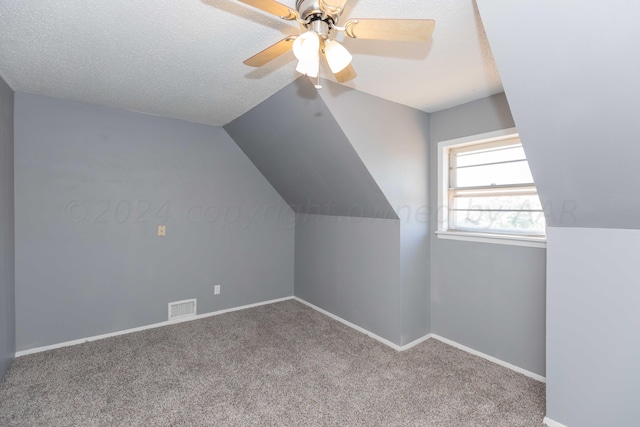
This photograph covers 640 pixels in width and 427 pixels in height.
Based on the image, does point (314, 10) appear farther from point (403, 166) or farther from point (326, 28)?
point (403, 166)

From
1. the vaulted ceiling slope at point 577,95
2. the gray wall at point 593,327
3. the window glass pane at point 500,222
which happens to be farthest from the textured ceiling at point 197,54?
the gray wall at point 593,327

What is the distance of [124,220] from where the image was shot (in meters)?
3.21

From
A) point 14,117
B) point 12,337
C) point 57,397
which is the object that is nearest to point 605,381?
point 57,397

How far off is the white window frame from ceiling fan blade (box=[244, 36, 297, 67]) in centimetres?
195

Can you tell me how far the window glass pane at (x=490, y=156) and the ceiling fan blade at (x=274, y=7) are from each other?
2176 mm

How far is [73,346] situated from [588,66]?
409 centimetres

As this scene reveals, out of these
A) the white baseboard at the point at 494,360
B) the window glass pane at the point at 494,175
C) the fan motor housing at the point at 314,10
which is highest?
the fan motor housing at the point at 314,10

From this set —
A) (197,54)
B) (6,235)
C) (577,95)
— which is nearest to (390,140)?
(577,95)

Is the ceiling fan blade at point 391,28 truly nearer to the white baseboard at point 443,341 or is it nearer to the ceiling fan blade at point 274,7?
the ceiling fan blade at point 274,7

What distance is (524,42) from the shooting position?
129 centimetres

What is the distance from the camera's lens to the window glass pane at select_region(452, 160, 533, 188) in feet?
8.41

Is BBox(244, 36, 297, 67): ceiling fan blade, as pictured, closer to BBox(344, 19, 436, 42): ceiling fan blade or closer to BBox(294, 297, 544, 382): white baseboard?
BBox(344, 19, 436, 42): ceiling fan blade

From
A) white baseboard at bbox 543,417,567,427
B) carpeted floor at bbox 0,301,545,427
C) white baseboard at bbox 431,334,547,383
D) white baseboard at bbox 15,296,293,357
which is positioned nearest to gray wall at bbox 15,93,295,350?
white baseboard at bbox 15,296,293,357

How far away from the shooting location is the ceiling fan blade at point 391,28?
122 cm
